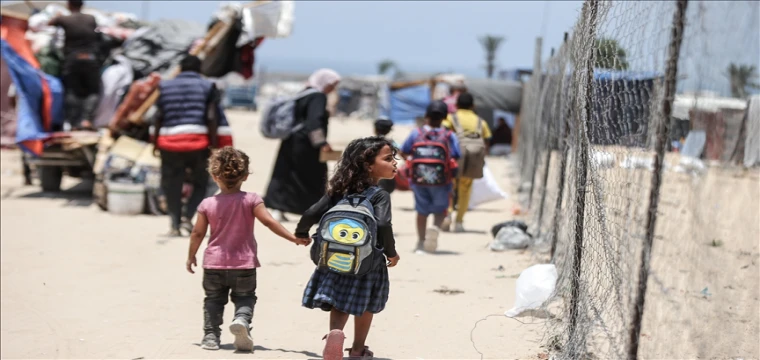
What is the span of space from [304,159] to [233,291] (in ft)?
15.8

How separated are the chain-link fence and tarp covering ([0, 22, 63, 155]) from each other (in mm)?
5792

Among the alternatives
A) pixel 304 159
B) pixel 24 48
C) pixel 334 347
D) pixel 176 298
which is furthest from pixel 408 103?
pixel 334 347

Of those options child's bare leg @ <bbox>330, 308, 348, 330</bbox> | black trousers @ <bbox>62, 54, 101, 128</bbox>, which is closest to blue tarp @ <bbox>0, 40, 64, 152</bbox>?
black trousers @ <bbox>62, 54, 101, 128</bbox>

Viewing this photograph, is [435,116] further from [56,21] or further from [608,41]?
[56,21]

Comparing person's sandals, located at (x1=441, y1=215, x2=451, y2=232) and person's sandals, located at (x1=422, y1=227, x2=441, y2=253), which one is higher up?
person's sandals, located at (x1=422, y1=227, x2=441, y2=253)

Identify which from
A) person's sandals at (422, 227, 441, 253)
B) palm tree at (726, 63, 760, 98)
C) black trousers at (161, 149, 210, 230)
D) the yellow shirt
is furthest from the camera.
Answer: palm tree at (726, 63, 760, 98)

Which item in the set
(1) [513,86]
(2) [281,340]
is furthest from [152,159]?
(1) [513,86]

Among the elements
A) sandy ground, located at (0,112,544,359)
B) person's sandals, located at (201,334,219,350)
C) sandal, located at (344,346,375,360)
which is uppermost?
sandal, located at (344,346,375,360)

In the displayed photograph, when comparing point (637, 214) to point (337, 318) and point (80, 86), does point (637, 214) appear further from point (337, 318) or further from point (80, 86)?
point (80, 86)

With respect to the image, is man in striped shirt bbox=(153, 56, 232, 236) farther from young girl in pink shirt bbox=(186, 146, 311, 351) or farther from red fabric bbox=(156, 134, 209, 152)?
young girl in pink shirt bbox=(186, 146, 311, 351)

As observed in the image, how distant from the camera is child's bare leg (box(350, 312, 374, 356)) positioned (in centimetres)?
498

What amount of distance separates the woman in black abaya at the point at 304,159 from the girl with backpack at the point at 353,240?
15.9ft

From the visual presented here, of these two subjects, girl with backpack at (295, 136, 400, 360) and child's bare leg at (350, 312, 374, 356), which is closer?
girl with backpack at (295, 136, 400, 360)

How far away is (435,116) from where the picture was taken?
8.86m
